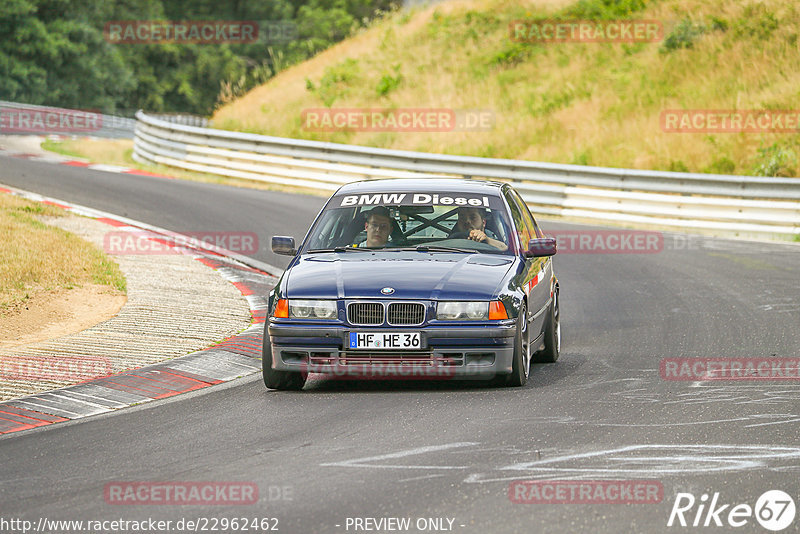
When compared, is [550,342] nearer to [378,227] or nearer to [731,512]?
[378,227]

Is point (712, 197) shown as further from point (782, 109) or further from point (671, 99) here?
point (671, 99)

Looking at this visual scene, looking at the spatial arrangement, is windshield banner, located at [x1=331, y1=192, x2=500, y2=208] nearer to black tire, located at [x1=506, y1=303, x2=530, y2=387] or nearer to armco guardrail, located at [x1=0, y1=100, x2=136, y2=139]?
black tire, located at [x1=506, y1=303, x2=530, y2=387]

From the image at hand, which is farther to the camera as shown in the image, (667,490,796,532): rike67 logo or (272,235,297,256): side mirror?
(272,235,297,256): side mirror

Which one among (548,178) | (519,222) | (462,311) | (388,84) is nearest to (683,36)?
(388,84)

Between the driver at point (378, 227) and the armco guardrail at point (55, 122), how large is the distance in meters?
30.0

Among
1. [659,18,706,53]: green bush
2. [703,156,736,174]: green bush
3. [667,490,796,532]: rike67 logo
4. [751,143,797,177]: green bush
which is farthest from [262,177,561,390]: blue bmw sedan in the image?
[659,18,706,53]: green bush

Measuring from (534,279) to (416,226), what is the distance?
3.52ft

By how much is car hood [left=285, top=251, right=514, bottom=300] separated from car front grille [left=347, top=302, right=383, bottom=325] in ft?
0.22

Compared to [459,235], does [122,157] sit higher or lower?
higher

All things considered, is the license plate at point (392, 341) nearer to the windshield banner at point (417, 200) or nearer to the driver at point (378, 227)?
the driver at point (378, 227)

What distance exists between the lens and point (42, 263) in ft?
44.5

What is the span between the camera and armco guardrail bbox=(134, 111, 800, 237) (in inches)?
819

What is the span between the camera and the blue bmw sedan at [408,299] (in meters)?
8.53

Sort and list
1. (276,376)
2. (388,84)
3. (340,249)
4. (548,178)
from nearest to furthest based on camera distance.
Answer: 1. (276,376)
2. (340,249)
3. (548,178)
4. (388,84)
